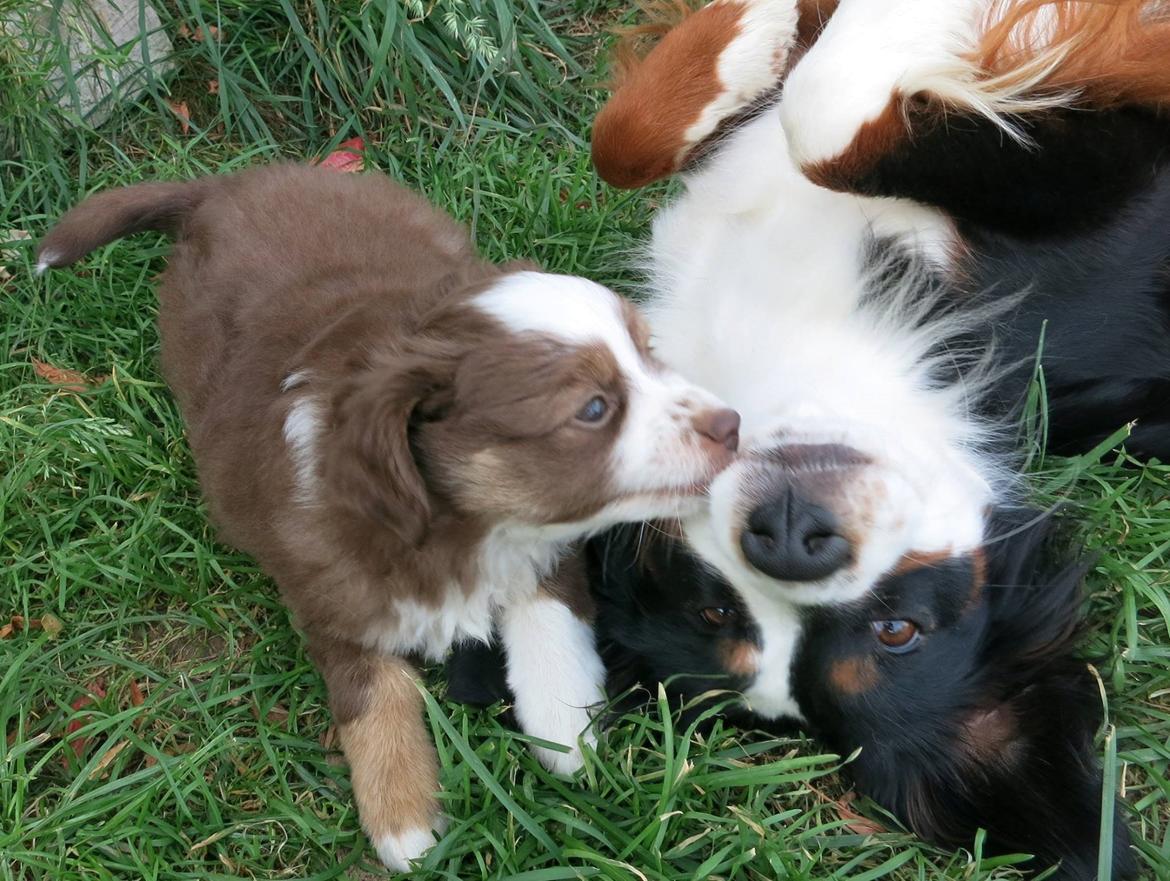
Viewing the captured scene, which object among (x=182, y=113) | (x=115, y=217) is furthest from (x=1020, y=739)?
(x=182, y=113)

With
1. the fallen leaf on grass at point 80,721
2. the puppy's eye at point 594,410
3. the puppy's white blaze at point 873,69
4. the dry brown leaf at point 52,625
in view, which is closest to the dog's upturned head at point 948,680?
the puppy's eye at point 594,410

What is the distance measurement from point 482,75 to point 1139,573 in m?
2.62

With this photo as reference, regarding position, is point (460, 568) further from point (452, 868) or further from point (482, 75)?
point (482, 75)

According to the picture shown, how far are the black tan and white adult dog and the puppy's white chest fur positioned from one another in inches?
9.0

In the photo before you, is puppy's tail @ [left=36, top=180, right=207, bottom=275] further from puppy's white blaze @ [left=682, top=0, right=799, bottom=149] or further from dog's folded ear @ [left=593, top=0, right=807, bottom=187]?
puppy's white blaze @ [left=682, top=0, right=799, bottom=149]

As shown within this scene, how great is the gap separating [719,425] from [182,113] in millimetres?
2676

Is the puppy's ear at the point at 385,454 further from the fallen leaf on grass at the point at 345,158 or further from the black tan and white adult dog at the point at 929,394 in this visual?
the fallen leaf on grass at the point at 345,158

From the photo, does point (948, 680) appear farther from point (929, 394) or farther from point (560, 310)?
point (560, 310)

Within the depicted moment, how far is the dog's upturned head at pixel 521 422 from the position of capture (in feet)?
6.70

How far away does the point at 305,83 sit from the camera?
381 centimetres

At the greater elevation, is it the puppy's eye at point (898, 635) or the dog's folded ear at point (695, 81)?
the dog's folded ear at point (695, 81)

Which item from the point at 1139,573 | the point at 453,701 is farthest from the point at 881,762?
the point at 453,701

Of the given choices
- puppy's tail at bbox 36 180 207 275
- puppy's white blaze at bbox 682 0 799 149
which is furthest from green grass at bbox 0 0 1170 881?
puppy's white blaze at bbox 682 0 799 149

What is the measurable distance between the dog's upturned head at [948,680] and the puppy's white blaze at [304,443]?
783mm
